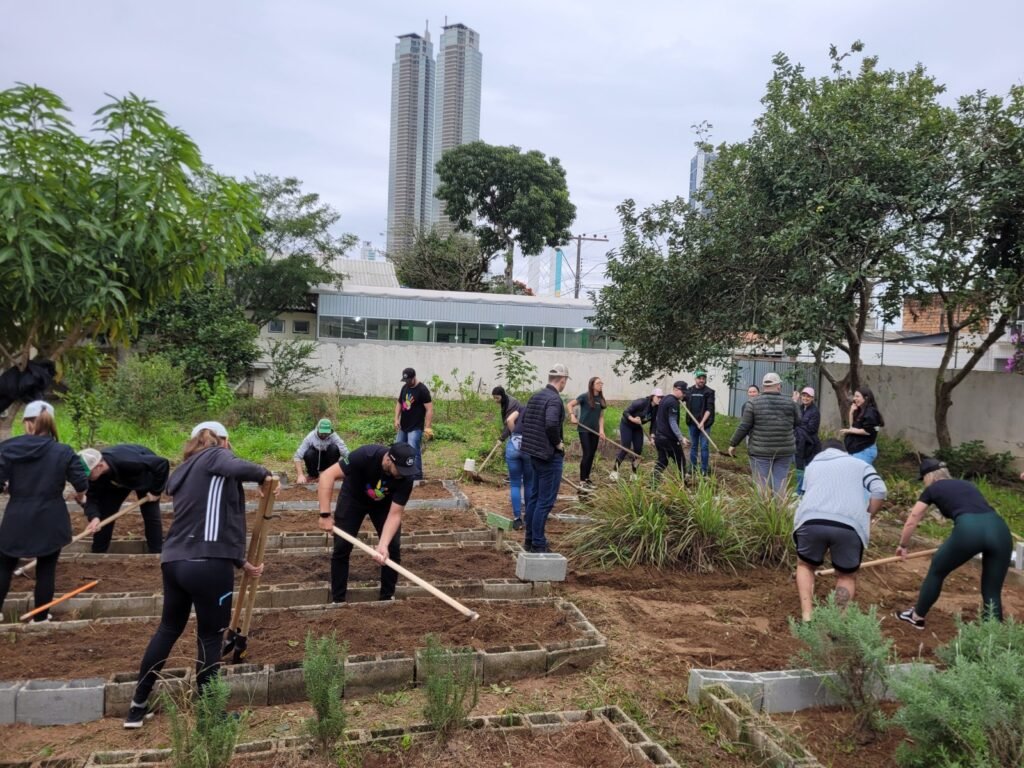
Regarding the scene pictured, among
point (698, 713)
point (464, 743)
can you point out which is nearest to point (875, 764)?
point (698, 713)

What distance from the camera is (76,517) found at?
7.91 meters

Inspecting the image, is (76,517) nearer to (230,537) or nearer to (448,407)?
(230,537)

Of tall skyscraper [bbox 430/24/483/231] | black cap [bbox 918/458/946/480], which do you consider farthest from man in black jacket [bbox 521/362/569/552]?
tall skyscraper [bbox 430/24/483/231]

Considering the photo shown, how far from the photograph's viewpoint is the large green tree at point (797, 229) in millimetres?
9953

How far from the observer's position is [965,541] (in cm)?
510

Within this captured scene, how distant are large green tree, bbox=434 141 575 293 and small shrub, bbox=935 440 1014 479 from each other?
69.9 feet

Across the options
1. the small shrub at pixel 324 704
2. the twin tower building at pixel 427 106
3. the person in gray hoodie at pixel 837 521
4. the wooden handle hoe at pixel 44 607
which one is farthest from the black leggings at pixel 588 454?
the twin tower building at pixel 427 106

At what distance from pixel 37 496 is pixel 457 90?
6567 cm

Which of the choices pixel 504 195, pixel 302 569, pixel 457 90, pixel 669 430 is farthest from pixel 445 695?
pixel 457 90

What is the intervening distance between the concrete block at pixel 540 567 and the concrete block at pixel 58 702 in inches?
120

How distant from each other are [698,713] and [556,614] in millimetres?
1461

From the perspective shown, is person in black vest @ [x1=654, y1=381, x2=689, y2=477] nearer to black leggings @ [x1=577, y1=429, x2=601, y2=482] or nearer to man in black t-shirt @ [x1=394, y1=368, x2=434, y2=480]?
black leggings @ [x1=577, y1=429, x2=601, y2=482]

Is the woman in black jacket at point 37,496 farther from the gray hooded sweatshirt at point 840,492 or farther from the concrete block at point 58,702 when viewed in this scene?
the gray hooded sweatshirt at point 840,492

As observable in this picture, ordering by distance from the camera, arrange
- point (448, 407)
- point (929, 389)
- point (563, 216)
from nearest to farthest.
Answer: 1. point (929, 389)
2. point (448, 407)
3. point (563, 216)
